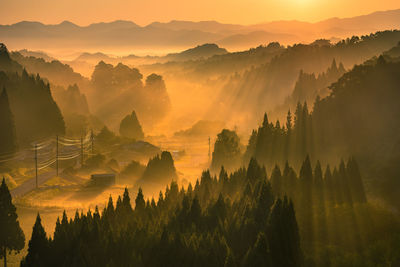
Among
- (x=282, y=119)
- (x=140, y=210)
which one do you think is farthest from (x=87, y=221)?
(x=282, y=119)

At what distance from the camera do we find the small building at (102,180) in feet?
356

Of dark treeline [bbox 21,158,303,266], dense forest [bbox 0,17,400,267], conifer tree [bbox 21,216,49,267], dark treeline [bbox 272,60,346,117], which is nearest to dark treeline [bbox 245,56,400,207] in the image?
dense forest [bbox 0,17,400,267]

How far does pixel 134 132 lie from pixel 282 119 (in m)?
60.0

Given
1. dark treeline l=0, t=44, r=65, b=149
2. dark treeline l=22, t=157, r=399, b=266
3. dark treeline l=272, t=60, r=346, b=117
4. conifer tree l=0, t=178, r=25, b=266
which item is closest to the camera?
dark treeline l=22, t=157, r=399, b=266

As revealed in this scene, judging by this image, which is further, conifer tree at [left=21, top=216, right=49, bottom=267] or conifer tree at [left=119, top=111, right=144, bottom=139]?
conifer tree at [left=119, top=111, right=144, bottom=139]

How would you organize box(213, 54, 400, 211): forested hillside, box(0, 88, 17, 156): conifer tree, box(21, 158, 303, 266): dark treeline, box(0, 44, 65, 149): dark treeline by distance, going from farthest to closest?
box(0, 44, 65, 149): dark treeline → box(0, 88, 17, 156): conifer tree → box(213, 54, 400, 211): forested hillside → box(21, 158, 303, 266): dark treeline

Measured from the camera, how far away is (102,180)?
109 metres

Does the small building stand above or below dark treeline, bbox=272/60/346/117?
below

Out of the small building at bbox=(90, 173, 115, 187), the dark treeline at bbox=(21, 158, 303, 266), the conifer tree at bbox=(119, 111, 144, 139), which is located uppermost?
the conifer tree at bbox=(119, 111, 144, 139)

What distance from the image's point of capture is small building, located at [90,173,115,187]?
108625 mm

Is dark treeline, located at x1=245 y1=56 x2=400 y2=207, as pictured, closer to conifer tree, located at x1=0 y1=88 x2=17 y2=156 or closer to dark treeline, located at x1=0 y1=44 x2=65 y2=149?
conifer tree, located at x1=0 y1=88 x2=17 y2=156

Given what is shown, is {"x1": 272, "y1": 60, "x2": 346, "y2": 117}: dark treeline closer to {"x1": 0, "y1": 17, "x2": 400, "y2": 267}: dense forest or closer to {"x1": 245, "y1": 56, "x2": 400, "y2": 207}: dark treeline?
{"x1": 0, "y1": 17, "x2": 400, "y2": 267}: dense forest

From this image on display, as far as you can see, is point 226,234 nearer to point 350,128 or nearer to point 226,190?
point 226,190

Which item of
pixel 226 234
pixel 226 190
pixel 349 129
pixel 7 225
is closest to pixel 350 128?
pixel 349 129
